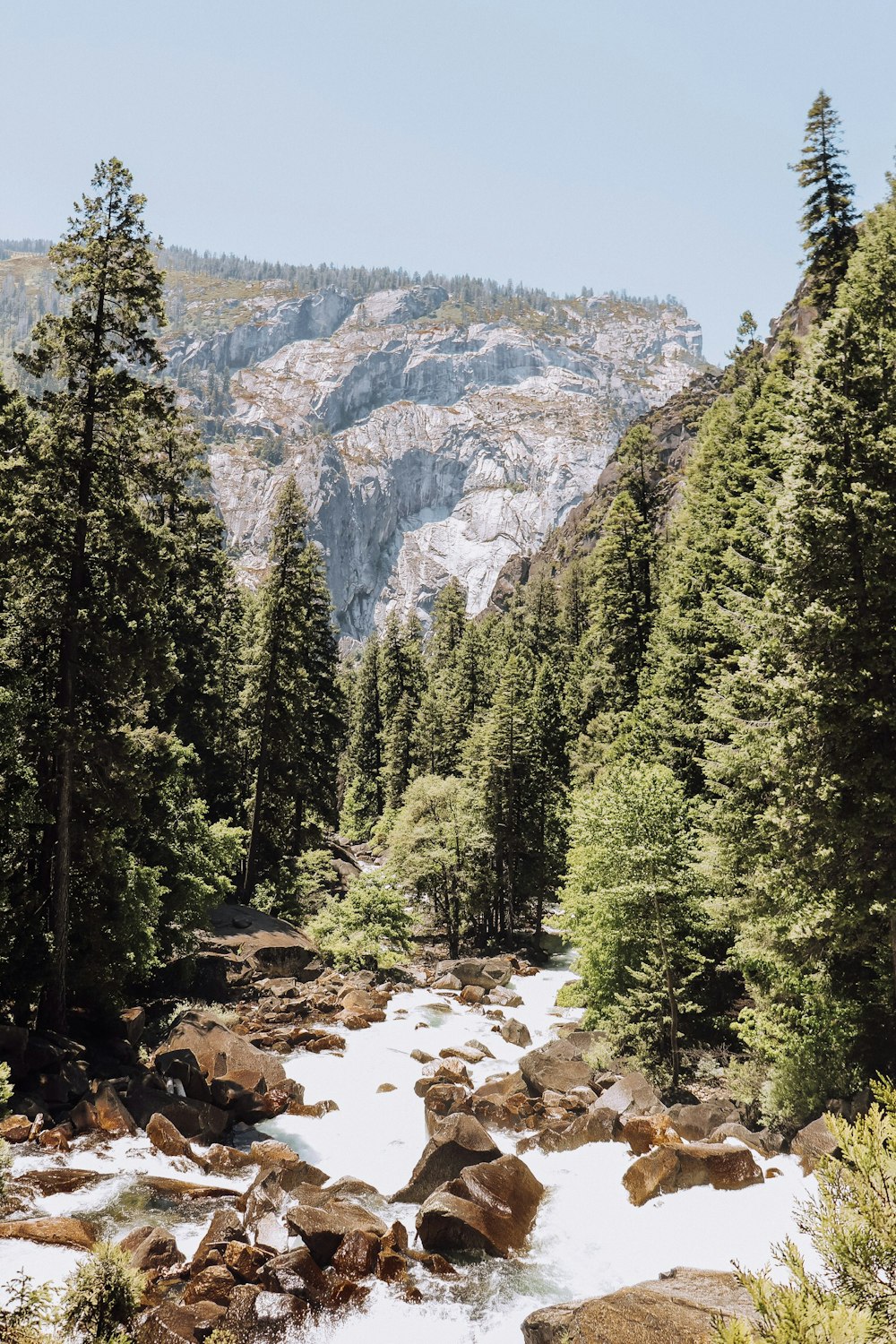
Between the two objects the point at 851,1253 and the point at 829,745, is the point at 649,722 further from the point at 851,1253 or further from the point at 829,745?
the point at 851,1253

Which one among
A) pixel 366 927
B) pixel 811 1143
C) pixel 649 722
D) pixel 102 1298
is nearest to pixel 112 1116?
pixel 102 1298

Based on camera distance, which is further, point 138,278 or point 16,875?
point 138,278

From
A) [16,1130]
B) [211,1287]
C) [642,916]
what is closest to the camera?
[211,1287]

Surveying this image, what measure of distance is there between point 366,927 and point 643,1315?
23645mm

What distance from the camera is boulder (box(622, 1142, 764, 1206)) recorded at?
12.5 m

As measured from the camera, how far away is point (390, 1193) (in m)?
13.3

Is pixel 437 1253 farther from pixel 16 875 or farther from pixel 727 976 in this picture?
pixel 727 976

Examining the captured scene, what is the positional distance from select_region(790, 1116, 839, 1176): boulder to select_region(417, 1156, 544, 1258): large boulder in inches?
174

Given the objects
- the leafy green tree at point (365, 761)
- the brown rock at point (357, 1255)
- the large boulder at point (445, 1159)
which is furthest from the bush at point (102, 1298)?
the leafy green tree at point (365, 761)

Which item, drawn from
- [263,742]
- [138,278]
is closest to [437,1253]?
[138,278]

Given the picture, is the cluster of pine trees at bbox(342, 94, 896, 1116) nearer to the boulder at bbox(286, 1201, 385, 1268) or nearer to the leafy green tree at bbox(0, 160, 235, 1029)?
the boulder at bbox(286, 1201, 385, 1268)

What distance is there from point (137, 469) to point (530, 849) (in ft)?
97.1

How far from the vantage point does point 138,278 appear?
17.6m

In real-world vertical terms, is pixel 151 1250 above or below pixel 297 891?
above
